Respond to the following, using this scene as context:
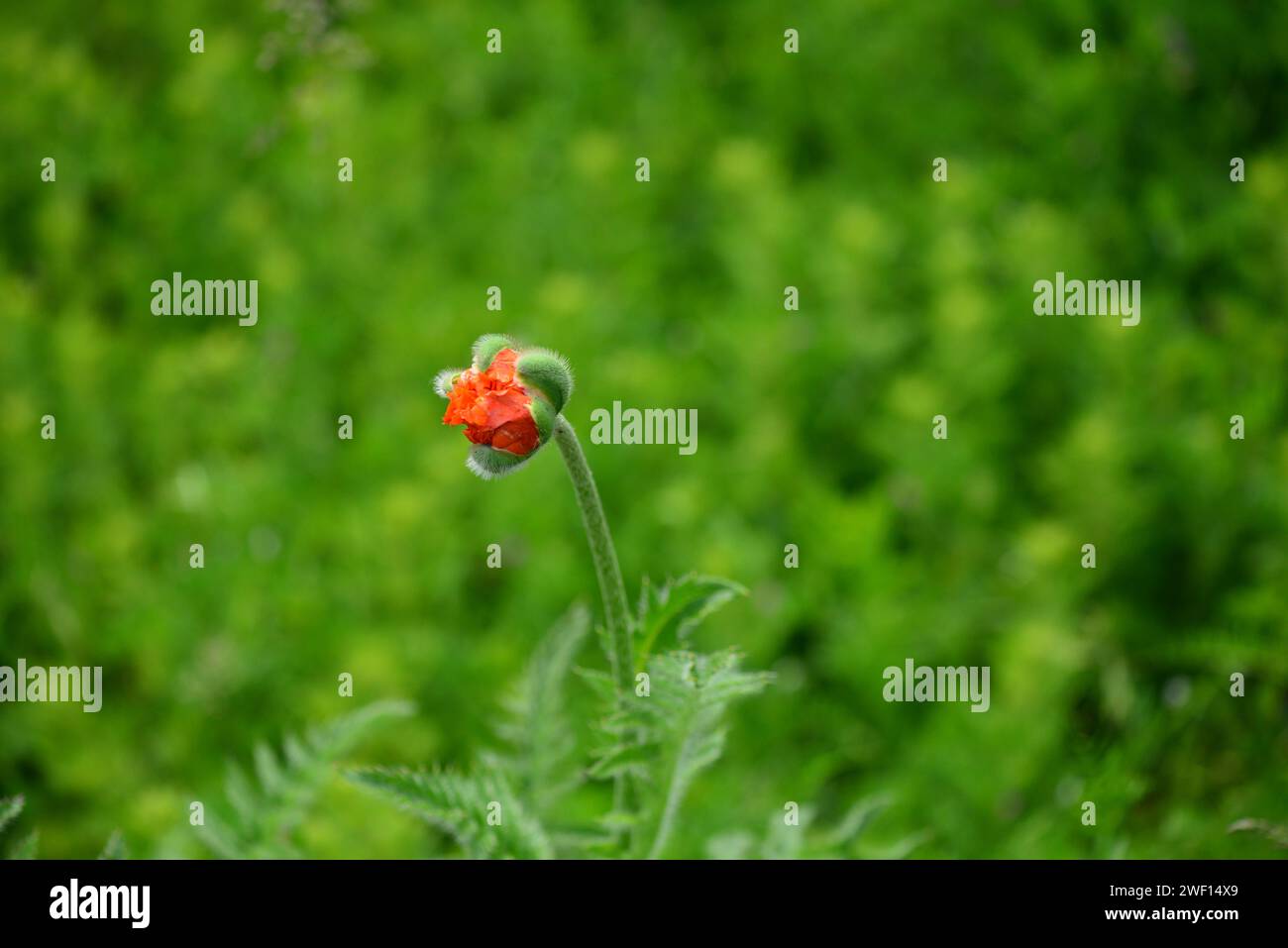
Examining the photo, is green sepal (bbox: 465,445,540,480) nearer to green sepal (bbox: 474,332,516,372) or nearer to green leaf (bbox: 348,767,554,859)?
green sepal (bbox: 474,332,516,372)

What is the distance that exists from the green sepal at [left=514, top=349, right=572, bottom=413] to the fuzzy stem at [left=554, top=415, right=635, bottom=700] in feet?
0.10

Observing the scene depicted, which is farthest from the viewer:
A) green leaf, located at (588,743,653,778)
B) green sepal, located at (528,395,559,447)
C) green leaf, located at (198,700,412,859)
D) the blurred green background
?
the blurred green background

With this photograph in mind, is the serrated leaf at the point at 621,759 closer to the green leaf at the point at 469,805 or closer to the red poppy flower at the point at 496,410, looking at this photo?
the green leaf at the point at 469,805

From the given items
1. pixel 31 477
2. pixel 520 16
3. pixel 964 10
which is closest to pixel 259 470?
pixel 31 477

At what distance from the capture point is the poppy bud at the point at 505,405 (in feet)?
4.69

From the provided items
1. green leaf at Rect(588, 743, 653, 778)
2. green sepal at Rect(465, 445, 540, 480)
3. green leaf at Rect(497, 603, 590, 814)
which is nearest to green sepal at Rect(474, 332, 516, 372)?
green sepal at Rect(465, 445, 540, 480)

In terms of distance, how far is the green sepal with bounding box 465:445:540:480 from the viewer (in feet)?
4.73

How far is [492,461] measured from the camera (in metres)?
1.45

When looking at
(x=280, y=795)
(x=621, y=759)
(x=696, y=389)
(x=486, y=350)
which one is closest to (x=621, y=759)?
(x=621, y=759)

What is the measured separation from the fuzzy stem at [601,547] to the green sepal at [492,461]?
2.6 inches

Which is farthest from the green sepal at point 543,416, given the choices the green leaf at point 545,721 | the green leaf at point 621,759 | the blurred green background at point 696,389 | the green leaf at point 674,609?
the blurred green background at point 696,389

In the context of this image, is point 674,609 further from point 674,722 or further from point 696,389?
point 696,389

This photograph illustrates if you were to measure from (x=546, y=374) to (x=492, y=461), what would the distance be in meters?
0.12
